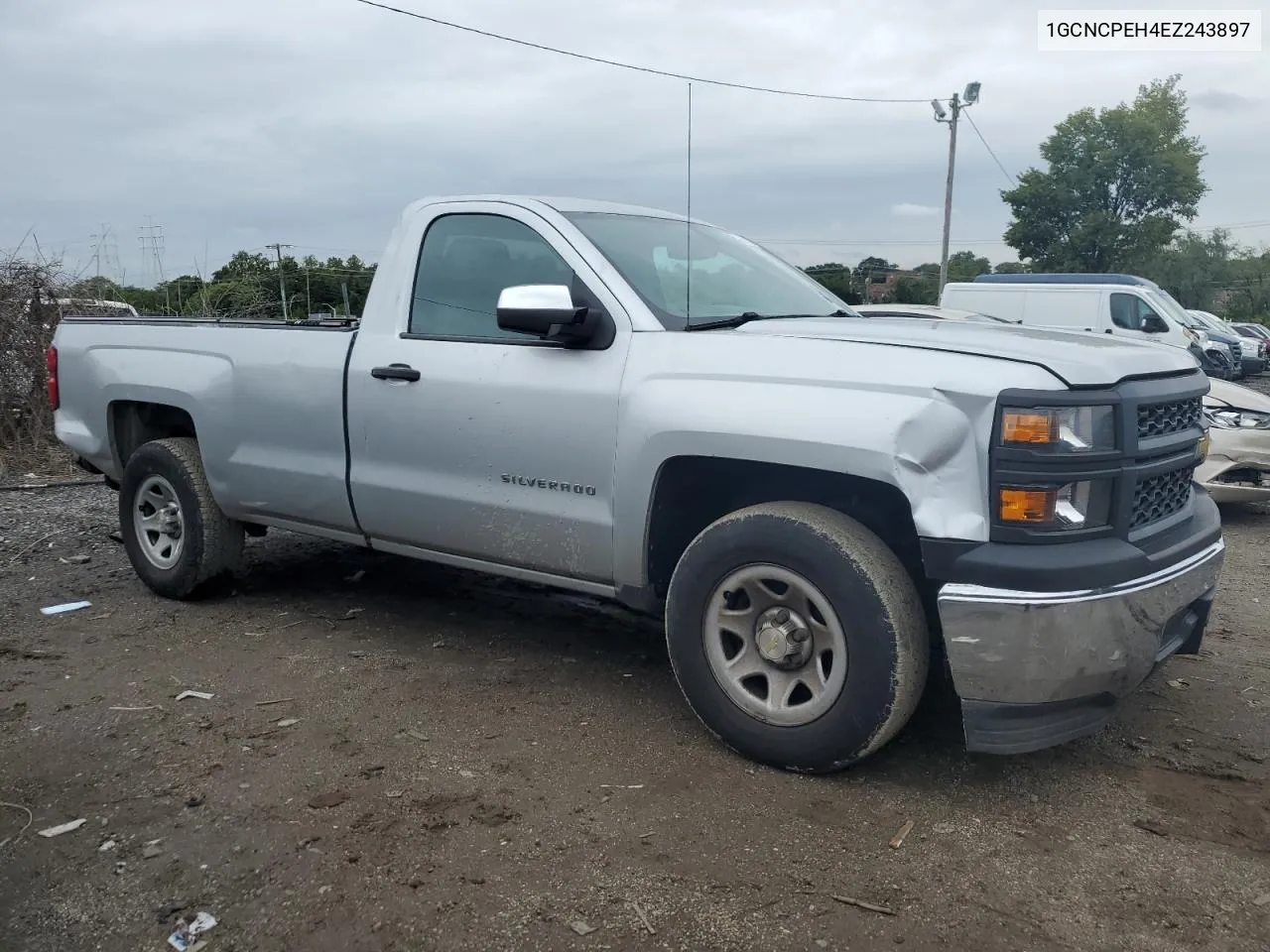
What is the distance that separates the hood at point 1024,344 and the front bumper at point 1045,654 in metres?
0.61

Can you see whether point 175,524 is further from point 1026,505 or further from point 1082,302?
point 1082,302

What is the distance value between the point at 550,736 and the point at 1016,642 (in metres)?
1.63

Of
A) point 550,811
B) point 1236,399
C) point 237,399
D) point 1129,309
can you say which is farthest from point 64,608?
point 1129,309

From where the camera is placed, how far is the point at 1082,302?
55.8 ft

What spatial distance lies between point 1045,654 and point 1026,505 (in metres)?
0.41

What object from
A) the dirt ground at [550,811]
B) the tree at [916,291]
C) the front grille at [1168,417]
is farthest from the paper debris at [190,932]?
the tree at [916,291]

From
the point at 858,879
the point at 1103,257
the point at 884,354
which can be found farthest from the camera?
the point at 1103,257

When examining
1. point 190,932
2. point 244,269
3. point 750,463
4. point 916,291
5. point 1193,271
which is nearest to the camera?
point 190,932

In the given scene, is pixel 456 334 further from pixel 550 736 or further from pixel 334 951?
pixel 334 951

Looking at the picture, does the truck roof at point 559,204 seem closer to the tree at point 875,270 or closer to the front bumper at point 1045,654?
the front bumper at point 1045,654

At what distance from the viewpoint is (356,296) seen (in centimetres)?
512

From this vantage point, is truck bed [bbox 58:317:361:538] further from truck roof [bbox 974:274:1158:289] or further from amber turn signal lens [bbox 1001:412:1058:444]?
truck roof [bbox 974:274:1158:289]

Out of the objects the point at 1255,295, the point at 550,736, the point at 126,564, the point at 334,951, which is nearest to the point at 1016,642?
the point at 550,736

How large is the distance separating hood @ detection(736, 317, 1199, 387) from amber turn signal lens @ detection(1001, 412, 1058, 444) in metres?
0.14
